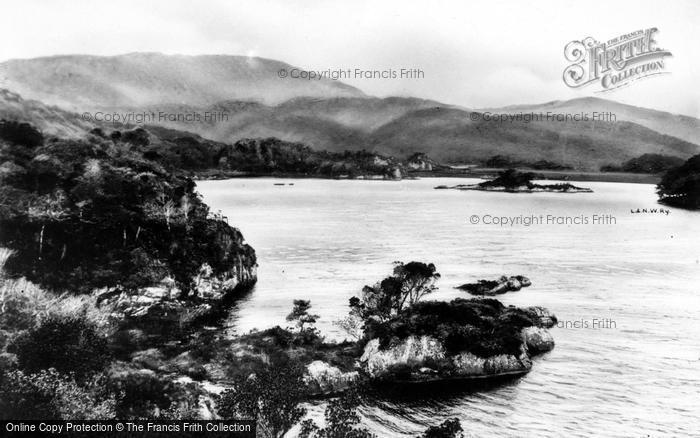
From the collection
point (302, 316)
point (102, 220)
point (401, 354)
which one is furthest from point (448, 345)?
point (102, 220)

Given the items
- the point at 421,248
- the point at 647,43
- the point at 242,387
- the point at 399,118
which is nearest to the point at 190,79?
the point at 399,118

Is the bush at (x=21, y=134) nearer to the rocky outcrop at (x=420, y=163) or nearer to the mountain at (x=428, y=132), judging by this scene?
the mountain at (x=428, y=132)

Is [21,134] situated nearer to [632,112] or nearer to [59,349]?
[59,349]

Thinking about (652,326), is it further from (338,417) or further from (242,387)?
(242,387)

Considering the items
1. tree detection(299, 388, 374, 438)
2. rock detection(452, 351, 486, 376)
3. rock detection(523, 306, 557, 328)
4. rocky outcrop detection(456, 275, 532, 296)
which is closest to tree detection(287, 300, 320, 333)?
tree detection(299, 388, 374, 438)

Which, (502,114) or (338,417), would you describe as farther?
(502,114)

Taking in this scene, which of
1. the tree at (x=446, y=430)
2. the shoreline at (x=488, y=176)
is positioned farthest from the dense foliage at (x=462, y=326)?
the shoreline at (x=488, y=176)
